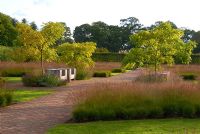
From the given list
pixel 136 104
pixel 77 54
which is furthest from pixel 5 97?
pixel 77 54

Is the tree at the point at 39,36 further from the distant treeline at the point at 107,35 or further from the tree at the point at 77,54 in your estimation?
the distant treeline at the point at 107,35

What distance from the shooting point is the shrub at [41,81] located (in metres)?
22.5

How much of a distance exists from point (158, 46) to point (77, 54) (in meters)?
10.1

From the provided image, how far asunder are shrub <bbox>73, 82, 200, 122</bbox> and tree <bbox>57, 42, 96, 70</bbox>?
680 inches

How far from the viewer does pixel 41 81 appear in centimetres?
2259

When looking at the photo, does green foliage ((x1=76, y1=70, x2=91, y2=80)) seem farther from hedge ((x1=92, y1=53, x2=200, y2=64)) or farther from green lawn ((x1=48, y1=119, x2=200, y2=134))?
hedge ((x1=92, y1=53, x2=200, y2=64))

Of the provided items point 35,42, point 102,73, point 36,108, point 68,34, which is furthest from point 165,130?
point 68,34

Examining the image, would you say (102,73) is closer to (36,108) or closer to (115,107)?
(36,108)

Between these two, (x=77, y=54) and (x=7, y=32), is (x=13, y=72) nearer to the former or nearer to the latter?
(x=77, y=54)

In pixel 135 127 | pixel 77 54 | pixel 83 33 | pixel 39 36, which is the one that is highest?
pixel 83 33

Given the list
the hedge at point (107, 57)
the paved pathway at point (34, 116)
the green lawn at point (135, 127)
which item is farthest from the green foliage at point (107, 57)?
the green lawn at point (135, 127)

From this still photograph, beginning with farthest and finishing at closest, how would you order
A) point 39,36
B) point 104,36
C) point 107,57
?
point 104,36
point 107,57
point 39,36

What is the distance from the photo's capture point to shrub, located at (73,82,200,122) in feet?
34.5

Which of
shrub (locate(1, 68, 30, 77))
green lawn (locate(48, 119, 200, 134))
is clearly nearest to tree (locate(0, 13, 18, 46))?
shrub (locate(1, 68, 30, 77))
